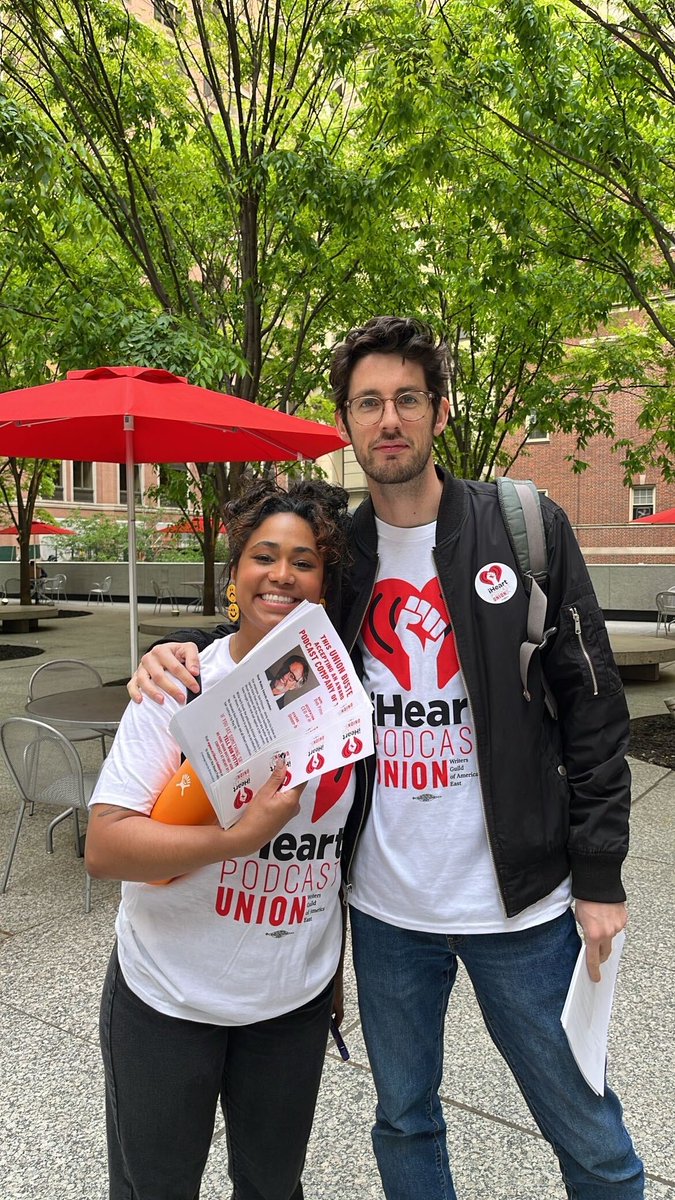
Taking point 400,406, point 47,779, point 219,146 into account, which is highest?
point 219,146

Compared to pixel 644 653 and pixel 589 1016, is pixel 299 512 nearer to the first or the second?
pixel 589 1016

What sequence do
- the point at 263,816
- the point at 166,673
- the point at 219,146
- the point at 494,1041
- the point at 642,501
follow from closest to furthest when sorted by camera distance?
the point at 263,816 < the point at 166,673 < the point at 494,1041 < the point at 219,146 < the point at 642,501

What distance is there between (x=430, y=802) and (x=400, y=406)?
85cm

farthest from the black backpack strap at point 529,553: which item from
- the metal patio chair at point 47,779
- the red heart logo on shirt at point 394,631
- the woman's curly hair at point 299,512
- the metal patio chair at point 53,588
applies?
the metal patio chair at point 53,588

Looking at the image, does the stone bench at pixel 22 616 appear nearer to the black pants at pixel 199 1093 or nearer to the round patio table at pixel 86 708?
the round patio table at pixel 86 708

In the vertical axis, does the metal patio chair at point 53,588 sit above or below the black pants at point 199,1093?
below

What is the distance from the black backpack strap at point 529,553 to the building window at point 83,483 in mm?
43205

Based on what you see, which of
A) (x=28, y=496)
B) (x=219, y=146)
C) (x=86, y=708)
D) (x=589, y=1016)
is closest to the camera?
(x=589, y=1016)

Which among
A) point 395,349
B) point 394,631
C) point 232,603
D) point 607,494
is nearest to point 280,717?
point 232,603

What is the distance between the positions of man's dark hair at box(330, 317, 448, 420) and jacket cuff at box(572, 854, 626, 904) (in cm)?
101

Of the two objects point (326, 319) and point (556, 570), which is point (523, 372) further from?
point (556, 570)

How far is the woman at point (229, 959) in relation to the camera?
4.84 feet

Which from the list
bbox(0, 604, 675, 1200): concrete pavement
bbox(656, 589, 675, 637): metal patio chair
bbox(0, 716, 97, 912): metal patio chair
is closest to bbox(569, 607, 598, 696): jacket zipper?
bbox(0, 604, 675, 1200): concrete pavement

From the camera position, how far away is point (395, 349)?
69.6 inches
